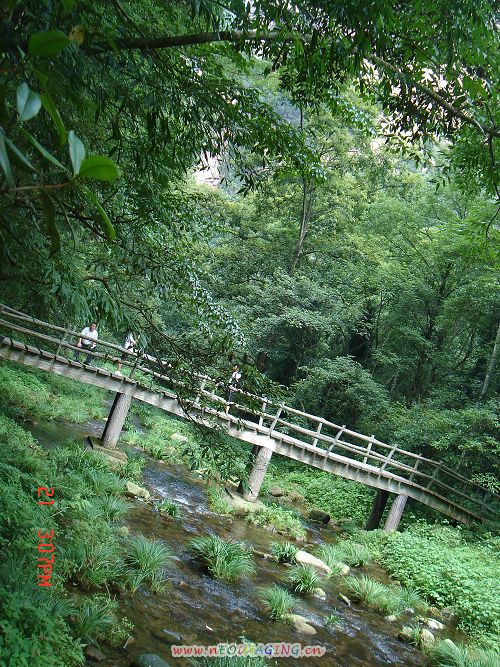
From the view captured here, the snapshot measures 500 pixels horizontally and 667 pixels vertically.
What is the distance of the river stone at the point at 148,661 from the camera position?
3934mm

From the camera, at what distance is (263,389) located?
9.61 ft

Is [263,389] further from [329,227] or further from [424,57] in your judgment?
[329,227]

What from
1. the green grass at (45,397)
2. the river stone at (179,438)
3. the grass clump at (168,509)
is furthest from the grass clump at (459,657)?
the river stone at (179,438)

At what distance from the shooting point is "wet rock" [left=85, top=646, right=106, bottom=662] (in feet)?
12.8

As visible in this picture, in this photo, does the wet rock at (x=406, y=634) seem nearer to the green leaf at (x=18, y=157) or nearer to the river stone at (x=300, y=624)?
the river stone at (x=300, y=624)

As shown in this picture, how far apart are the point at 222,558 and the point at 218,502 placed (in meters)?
3.32

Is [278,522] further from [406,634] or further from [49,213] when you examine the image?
[49,213]

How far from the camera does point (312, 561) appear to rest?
839 cm

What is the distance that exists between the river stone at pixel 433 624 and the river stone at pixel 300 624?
252 cm

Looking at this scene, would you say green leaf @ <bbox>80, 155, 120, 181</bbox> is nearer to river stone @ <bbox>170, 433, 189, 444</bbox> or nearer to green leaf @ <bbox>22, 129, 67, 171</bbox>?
green leaf @ <bbox>22, 129, 67, 171</bbox>

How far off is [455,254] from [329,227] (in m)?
5.16

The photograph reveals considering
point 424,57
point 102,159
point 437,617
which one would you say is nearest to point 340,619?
point 437,617

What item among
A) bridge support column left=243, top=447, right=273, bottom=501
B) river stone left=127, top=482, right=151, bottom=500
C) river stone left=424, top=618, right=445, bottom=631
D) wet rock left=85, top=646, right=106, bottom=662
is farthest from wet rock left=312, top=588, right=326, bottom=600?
bridge support column left=243, top=447, right=273, bottom=501

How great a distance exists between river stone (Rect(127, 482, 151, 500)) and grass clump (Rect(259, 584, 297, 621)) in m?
3.06
